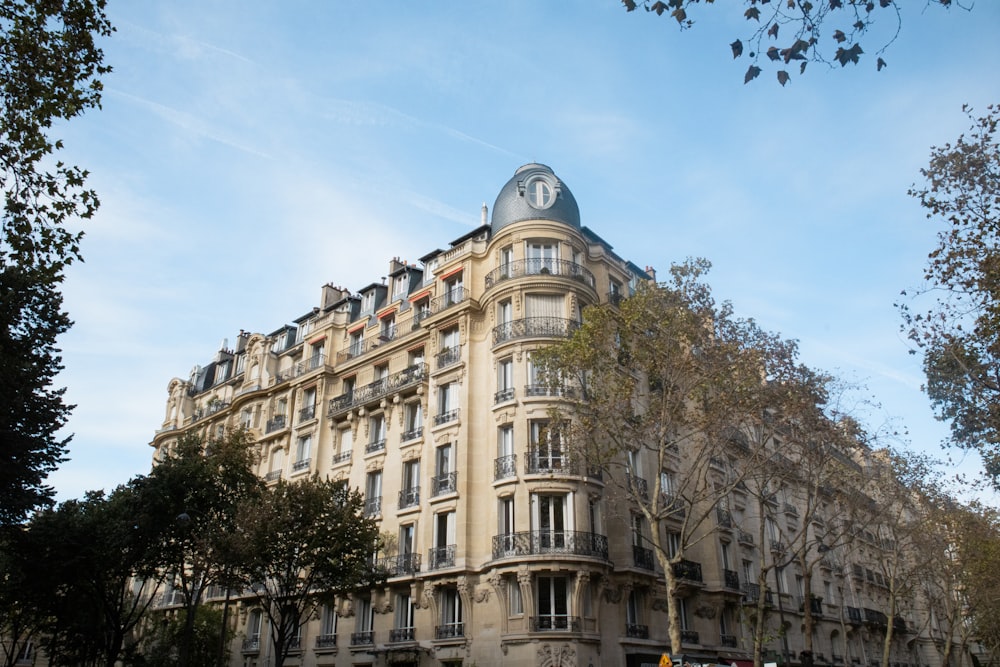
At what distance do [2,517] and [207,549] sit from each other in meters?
6.47

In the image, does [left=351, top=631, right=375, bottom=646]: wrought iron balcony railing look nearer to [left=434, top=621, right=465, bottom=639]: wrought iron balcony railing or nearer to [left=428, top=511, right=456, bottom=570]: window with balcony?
[left=434, top=621, right=465, bottom=639]: wrought iron balcony railing

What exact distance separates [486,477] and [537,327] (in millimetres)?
6173

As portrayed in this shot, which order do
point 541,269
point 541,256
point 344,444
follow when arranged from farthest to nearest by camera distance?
point 344,444 < point 541,256 < point 541,269

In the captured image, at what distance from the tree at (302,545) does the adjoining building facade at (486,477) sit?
3.04 metres

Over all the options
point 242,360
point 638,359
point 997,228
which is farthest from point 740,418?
point 242,360

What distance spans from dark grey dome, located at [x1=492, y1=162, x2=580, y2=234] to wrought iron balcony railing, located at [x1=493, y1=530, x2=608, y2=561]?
1306 cm

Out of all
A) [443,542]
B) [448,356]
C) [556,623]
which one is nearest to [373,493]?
[443,542]

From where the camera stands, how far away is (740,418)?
72.7 ft

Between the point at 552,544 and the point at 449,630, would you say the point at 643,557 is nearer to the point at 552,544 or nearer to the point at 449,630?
the point at 552,544

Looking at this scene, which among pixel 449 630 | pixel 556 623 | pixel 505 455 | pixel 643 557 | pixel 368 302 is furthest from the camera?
pixel 368 302

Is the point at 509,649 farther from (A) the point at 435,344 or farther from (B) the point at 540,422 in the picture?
(A) the point at 435,344

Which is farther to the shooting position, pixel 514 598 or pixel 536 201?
pixel 536 201

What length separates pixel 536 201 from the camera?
31938mm

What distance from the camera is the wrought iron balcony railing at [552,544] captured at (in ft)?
82.4
